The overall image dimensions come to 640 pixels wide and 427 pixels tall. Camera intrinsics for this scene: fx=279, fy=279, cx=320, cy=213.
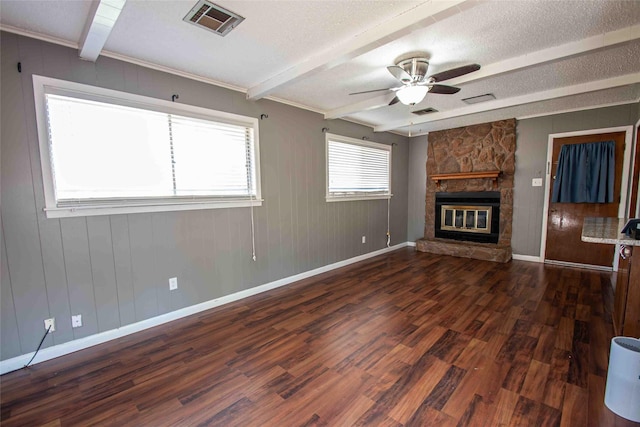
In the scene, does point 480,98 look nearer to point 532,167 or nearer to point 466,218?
point 532,167

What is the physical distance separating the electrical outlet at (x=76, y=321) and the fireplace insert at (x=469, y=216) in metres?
5.79

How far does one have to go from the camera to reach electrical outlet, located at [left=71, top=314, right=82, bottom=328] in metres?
2.36

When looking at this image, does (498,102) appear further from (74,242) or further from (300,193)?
(74,242)

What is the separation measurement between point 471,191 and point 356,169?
235 cm

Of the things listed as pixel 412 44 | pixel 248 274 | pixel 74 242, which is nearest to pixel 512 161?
pixel 412 44

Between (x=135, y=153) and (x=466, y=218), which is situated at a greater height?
(x=135, y=153)

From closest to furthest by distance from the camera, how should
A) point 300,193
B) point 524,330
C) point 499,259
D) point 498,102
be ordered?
point 524,330 < point 498,102 < point 300,193 < point 499,259

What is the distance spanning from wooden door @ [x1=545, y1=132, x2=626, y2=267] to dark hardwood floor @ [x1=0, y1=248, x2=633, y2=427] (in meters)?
1.50

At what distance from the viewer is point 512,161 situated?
4957 millimetres

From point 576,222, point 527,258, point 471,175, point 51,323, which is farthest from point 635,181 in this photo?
point 51,323

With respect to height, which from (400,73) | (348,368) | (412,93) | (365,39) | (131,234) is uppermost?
(365,39)

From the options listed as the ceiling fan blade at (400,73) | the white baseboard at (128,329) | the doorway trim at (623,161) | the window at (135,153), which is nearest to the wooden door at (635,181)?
the doorway trim at (623,161)

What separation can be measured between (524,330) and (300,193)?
116 inches

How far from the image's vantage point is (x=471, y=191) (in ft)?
17.8
